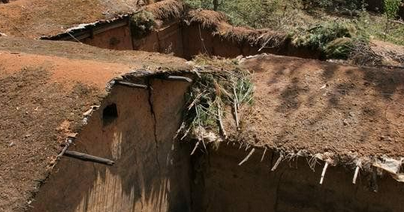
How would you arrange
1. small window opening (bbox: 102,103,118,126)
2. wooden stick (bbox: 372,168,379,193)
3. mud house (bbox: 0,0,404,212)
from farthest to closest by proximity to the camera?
wooden stick (bbox: 372,168,379,193) < small window opening (bbox: 102,103,118,126) < mud house (bbox: 0,0,404,212)

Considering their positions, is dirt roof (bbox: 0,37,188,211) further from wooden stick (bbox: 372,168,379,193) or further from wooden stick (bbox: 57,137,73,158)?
wooden stick (bbox: 372,168,379,193)

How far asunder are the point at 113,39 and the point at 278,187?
5.41 m

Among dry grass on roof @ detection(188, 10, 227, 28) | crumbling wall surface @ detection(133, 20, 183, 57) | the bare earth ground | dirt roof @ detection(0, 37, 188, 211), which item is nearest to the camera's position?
dirt roof @ detection(0, 37, 188, 211)

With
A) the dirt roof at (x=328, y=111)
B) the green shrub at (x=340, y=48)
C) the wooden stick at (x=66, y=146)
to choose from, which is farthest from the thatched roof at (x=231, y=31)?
the wooden stick at (x=66, y=146)

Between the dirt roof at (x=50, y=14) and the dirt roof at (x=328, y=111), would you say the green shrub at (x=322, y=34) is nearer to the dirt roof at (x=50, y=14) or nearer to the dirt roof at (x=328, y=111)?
the dirt roof at (x=328, y=111)

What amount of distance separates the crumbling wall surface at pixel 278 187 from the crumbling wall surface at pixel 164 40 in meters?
4.91

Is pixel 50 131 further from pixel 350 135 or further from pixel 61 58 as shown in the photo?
pixel 350 135

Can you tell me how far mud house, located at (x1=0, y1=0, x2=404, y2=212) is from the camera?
4734 mm

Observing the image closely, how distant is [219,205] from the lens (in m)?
7.44

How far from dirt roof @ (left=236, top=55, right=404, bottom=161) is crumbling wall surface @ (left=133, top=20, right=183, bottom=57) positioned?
473 centimetres

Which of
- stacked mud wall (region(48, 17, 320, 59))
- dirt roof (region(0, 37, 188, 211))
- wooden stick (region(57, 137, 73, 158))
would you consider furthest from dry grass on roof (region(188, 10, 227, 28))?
wooden stick (region(57, 137, 73, 158))

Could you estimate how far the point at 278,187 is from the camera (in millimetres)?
6895

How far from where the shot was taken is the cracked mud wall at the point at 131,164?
4.86 meters

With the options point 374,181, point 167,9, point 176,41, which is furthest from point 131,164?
point 176,41
